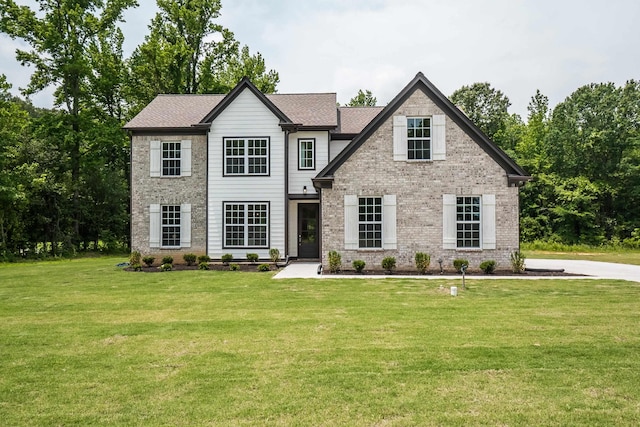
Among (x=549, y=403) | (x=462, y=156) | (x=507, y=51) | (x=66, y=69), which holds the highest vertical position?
(x=66, y=69)

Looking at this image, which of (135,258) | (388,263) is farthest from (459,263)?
(135,258)

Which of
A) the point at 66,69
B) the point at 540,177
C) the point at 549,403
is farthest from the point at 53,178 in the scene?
the point at 540,177

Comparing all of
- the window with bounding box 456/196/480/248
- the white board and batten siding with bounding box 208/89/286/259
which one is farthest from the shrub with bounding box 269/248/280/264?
the window with bounding box 456/196/480/248

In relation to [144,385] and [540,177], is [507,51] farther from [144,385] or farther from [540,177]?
[540,177]

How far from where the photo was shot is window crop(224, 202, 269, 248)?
19.9 metres

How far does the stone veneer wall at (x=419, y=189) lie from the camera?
16.5 metres

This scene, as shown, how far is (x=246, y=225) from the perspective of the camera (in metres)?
19.9

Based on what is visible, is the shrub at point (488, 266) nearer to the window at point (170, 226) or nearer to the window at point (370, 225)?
the window at point (370, 225)

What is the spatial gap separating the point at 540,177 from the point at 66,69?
118ft

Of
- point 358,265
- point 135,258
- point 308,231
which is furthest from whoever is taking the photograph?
point 308,231

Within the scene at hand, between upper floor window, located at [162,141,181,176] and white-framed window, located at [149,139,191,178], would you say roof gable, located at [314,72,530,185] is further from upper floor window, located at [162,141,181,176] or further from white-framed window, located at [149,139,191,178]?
upper floor window, located at [162,141,181,176]

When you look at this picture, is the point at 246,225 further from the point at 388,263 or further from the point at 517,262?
the point at 517,262

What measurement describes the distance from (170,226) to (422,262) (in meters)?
11.7

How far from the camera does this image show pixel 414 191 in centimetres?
1675
